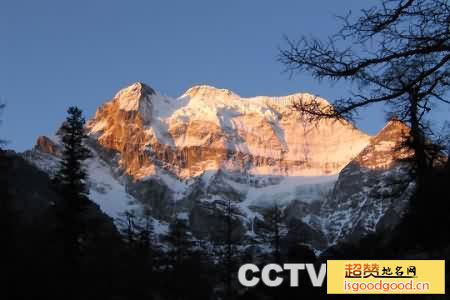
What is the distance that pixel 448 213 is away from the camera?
49.9ft

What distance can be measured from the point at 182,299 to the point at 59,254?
9.94 m

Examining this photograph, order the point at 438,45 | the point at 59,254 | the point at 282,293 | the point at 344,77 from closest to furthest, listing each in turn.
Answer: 1. the point at 438,45
2. the point at 344,77
3. the point at 282,293
4. the point at 59,254

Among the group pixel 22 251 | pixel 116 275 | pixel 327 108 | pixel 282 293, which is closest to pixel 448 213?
pixel 282 293

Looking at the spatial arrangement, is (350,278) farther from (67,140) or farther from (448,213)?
(67,140)

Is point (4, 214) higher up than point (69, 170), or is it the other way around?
point (69, 170)

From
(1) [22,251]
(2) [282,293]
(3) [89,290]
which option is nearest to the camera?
(2) [282,293]

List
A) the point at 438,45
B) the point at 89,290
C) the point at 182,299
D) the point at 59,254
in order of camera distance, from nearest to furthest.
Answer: the point at 438,45, the point at 89,290, the point at 59,254, the point at 182,299

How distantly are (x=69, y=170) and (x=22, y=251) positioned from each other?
9943 mm

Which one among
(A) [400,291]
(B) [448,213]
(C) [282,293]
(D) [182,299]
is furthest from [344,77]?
(D) [182,299]

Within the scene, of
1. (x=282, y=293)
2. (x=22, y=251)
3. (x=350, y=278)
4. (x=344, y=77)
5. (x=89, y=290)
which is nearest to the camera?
(x=344, y=77)

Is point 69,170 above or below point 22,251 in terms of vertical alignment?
above

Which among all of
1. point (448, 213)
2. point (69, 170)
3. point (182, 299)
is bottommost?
point (182, 299)

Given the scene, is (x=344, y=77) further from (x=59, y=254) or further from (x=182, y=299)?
(x=182, y=299)

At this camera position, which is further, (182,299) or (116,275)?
(182,299)
